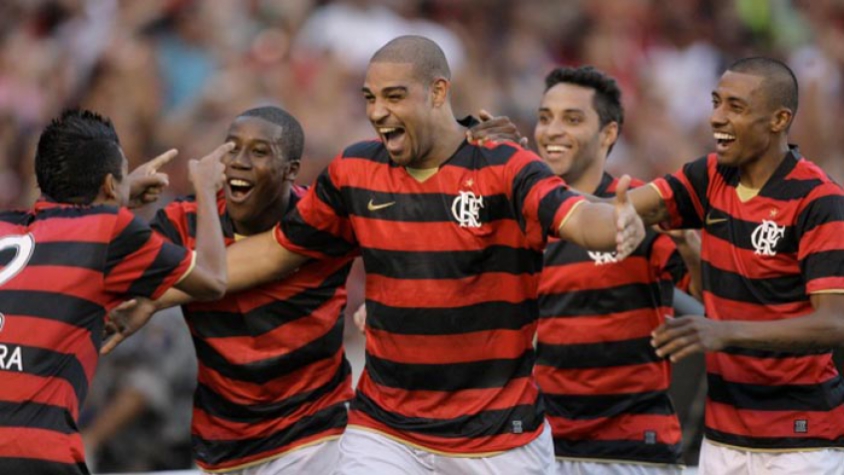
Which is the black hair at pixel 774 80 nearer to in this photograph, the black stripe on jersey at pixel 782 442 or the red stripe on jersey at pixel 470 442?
the black stripe on jersey at pixel 782 442

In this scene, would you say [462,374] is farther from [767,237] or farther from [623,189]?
[767,237]

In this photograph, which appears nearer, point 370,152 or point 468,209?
point 468,209

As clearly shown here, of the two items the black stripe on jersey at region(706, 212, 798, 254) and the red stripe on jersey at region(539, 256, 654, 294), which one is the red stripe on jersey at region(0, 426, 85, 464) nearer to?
the red stripe on jersey at region(539, 256, 654, 294)

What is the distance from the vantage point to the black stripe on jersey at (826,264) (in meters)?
5.84

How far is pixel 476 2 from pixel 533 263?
6.46 m

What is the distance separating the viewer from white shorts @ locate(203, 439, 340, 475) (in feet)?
21.2

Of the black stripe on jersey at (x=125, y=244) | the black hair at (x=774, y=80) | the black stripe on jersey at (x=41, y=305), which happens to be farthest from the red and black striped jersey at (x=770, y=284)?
the black stripe on jersey at (x=41, y=305)

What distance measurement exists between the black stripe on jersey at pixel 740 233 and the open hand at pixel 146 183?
2291mm

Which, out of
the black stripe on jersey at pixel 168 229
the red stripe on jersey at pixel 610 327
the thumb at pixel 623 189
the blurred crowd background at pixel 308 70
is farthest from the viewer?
the blurred crowd background at pixel 308 70

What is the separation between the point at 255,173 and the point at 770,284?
2194mm

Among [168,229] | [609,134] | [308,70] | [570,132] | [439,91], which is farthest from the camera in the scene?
[308,70]

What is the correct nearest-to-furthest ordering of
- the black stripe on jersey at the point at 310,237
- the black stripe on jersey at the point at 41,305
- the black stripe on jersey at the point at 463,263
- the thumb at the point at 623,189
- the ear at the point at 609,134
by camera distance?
the thumb at the point at 623,189 < the black stripe on jersey at the point at 41,305 < the black stripe on jersey at the point at 463,263 < the black stripe on jersey at the point at 310,237 < the ear at the point at 609,134

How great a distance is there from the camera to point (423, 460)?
19.5 feet

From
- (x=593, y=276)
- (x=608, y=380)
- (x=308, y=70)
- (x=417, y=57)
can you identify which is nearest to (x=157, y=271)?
(x=417, y=57)
